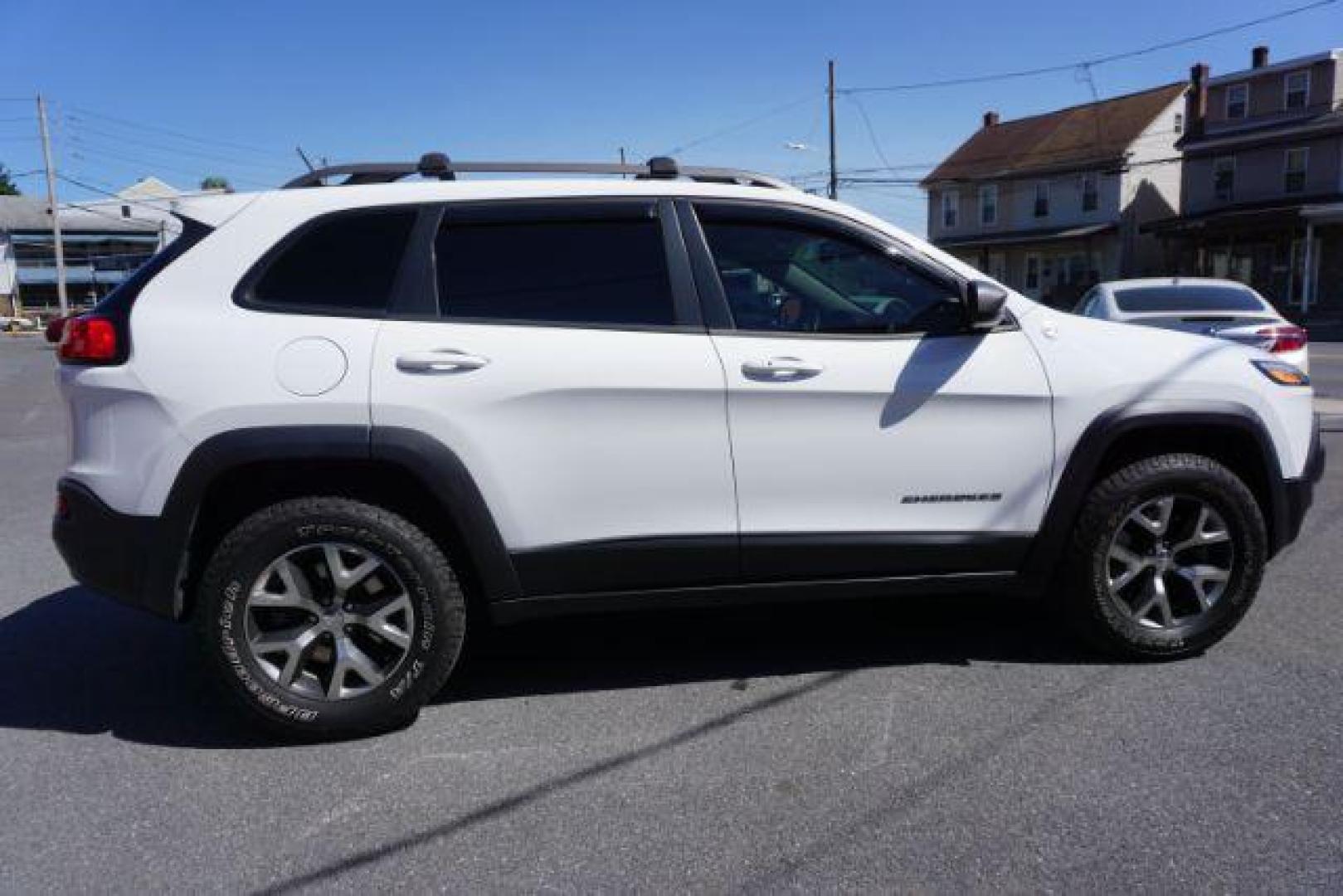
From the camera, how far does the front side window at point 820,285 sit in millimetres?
3943

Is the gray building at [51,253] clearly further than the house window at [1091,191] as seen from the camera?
Yes

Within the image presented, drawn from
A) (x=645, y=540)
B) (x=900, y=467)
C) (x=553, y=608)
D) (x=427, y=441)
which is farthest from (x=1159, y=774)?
(x=427, y=441)

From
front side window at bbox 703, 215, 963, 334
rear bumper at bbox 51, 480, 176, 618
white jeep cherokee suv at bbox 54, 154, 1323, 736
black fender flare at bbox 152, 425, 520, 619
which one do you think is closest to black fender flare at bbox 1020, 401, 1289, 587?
white jeep cherokee suv at bbox 54, 154, 1323, 736

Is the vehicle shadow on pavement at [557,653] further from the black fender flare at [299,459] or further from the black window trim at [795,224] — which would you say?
the black window trim at [795,224]

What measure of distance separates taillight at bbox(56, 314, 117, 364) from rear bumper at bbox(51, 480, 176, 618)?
429 millimetres

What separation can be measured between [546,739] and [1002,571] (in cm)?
180

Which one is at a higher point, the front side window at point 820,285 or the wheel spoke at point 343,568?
the front side window at point 820,285

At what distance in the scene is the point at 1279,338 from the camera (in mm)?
9789

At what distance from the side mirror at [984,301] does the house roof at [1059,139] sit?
4103cm

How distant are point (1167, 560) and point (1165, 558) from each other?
0.04ft

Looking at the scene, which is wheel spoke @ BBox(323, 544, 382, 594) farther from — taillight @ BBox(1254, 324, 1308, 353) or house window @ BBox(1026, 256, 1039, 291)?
house window @ BBox(1026, 256, 1039, 291)

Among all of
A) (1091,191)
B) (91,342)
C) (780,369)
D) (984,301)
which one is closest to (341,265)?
(91,342)

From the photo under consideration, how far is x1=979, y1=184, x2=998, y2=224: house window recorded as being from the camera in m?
46.1

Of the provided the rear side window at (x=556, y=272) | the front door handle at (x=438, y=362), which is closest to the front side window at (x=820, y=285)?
the rear side window at (x=556, y=272)
